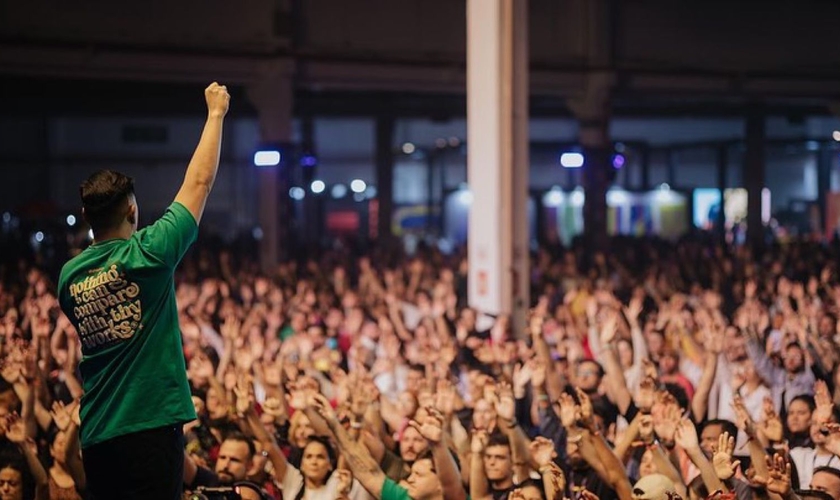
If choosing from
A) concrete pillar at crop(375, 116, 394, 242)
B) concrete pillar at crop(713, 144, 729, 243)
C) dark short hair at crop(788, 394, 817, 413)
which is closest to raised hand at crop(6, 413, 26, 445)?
dark short hair at crop(788, 394, 817, 413)

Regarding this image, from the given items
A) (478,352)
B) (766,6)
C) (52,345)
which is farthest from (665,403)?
(766,6)

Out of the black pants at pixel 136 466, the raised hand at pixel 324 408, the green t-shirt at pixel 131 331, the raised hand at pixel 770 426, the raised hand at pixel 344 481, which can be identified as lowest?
the raised hand at pixel 344 481

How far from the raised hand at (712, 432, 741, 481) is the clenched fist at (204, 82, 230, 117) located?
109 inches

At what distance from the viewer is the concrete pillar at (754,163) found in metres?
27.3

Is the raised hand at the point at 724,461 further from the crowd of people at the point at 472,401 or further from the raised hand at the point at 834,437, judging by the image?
the raised hand at the point at 834,437

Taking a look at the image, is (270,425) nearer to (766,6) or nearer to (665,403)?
(665,403)

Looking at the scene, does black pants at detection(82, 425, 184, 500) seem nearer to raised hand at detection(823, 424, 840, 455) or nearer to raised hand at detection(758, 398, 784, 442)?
raised hand at detection(823, 424, 840, 455)

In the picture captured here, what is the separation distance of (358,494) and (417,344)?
4235mm

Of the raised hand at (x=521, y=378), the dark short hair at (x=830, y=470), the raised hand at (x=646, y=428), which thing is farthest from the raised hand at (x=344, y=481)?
the dark short hair at (x=830, y=470)

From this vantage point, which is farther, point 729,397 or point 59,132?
point 59,132

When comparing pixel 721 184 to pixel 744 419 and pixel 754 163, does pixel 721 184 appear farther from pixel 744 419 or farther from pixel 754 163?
pixel 744 419

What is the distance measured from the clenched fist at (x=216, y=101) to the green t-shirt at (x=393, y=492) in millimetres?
2645

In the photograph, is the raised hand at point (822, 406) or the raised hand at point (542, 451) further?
the raised hand at point (822, 406)

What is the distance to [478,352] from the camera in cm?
966
